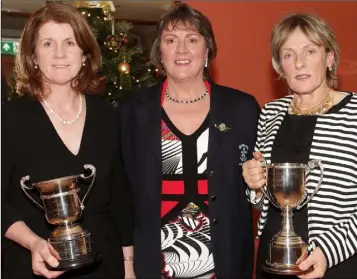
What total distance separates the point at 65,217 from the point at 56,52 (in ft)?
2.38

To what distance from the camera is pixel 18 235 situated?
8.73 ft

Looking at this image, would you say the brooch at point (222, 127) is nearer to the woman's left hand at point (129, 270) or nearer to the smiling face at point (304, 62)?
the smiling face at point (304, 62)

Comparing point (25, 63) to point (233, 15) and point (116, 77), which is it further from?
point (233, 15)

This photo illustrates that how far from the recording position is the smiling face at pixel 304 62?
2750mm

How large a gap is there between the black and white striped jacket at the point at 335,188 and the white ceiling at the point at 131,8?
249 cm

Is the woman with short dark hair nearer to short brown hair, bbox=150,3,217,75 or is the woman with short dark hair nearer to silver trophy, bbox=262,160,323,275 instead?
short brown hair, bbox=150,3,217,75

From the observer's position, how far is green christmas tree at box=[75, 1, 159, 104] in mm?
4301

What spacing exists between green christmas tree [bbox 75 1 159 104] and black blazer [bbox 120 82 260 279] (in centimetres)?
110

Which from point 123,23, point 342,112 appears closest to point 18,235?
point 342,112

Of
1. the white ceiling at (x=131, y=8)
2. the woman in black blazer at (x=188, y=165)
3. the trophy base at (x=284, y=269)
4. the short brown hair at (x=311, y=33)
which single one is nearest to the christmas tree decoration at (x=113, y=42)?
the white ceiling at (x=131, y=8)

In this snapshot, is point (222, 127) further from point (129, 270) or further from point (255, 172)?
point (129, 270)

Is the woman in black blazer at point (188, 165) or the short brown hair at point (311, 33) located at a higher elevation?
the short brown hair at point (311, 33)

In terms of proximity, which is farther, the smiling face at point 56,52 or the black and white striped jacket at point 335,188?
the smiling face at point 56,52

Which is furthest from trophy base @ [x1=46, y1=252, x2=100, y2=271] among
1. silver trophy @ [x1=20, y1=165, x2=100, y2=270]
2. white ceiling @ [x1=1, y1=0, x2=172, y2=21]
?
white ceiling @ [x1=1, y1=0, x2=172, y2=21]
